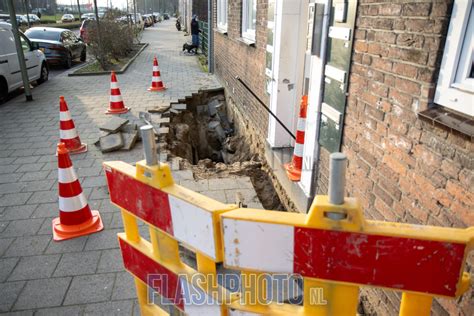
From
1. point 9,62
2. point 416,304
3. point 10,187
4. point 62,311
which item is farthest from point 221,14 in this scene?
point 416,304

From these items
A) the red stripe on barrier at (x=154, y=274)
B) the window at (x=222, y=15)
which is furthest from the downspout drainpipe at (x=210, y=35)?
the red stripe on barrier at (x=154, y=274)

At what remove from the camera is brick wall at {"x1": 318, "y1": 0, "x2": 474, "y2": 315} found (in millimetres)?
1799

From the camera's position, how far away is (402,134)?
217 centimetres

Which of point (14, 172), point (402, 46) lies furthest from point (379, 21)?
point (14, 172)

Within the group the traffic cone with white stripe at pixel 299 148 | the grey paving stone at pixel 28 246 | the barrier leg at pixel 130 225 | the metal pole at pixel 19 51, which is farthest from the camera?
the metal pole at pixel 19 51

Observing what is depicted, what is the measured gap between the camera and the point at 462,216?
1.74 m

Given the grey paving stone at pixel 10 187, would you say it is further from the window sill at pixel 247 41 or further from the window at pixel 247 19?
the window at pixel 247 19

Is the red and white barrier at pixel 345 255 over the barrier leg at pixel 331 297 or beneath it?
over

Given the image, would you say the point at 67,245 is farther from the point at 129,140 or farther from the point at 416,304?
the point at 416,304

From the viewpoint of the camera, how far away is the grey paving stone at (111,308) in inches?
102

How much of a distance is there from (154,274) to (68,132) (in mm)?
3991

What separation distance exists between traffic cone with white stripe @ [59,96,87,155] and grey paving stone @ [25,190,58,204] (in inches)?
50.7

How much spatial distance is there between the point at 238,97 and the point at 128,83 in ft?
15.7

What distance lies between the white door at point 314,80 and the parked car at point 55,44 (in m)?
13.3
